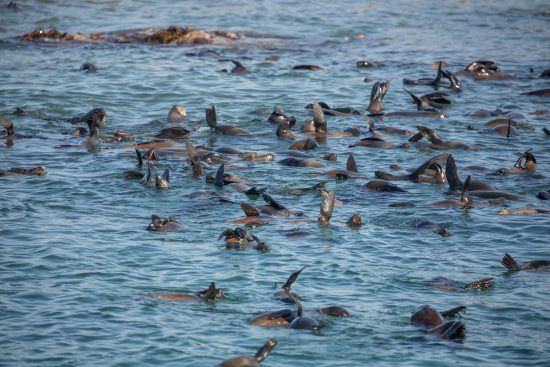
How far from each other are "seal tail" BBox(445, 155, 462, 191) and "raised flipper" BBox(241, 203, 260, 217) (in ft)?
8.64

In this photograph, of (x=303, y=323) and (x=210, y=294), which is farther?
(x=210, y=294)

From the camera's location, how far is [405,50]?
21.2 metres

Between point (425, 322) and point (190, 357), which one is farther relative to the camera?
point (425, 322)

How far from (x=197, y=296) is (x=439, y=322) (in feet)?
7.02

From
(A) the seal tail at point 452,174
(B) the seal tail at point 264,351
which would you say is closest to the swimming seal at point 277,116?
(A) the seal tail at point 452,174

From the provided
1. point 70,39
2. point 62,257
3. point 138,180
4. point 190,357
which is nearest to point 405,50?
point 70,39

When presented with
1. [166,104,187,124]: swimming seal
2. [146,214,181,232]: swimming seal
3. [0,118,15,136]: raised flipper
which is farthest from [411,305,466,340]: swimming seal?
[0,118,15,136]: raised flipper

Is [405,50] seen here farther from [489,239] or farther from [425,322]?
[425,322]

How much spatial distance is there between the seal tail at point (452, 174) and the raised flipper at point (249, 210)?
104 inches

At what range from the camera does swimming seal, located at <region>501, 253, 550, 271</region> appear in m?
8.48

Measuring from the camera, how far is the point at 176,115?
14344mm

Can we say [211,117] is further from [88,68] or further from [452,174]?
[88,68]

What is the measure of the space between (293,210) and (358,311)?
2748 millimetres

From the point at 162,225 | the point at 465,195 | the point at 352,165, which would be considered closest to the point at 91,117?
the point at 352,165
